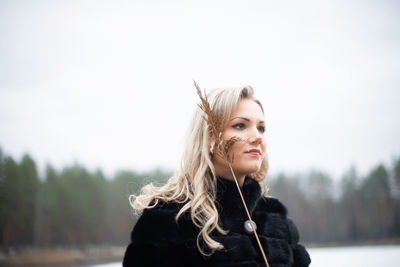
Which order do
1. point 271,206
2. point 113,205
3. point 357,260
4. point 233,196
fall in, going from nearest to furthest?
point 233,196, point 271,206, point 357,260, point 113,205

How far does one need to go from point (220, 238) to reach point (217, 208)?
0.28 meters

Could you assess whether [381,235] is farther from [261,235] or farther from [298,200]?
[261,235]

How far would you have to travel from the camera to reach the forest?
3622cm

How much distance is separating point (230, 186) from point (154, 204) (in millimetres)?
635

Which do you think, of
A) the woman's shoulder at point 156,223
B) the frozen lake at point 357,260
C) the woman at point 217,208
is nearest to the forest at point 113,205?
the frozen lake at point 357,260

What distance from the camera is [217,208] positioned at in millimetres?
2680

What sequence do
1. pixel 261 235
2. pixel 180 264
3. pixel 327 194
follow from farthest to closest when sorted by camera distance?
pixel 327 194, pixel 261 235, pixel 180 264

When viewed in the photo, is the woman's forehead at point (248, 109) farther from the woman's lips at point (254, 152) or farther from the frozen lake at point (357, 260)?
the frozen lake at point (357, 260)

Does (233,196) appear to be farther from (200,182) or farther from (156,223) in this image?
(156,223)

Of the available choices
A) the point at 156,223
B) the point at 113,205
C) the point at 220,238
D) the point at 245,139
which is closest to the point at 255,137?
the point at 245,139

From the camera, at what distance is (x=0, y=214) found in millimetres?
33094

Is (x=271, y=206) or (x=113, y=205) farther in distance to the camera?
(x=113, y=205)

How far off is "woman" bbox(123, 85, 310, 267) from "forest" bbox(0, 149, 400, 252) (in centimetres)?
3138

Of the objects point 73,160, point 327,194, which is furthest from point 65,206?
point 327,194
